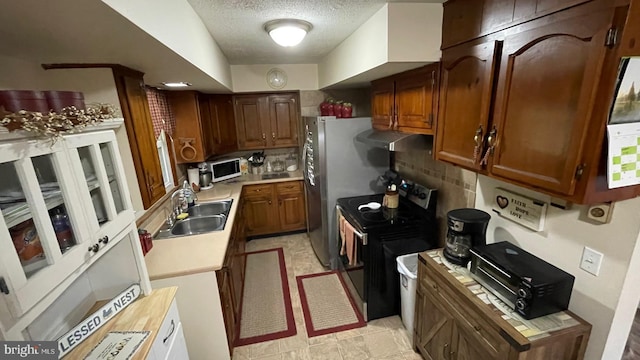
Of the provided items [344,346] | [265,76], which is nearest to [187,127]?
[265,76]

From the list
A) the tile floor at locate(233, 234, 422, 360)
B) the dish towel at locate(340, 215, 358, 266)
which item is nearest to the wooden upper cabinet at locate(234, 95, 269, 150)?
the dish towel at locate(340, 215, 358, 266)

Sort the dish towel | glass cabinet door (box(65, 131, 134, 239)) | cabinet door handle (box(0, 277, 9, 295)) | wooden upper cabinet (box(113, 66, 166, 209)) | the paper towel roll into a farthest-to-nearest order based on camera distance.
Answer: the paper towel roll
the dish towel
wooden upper cabinet (box(113, 66, 166, 209))
glass cabinet door (box(65, 131, 134, 239))
cabinet door handle (box(0, 277, 9, 295))

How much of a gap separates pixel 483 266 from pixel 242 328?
1928mm

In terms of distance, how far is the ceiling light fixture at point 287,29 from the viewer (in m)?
1.83

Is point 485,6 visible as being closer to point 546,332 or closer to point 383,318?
point 546,332

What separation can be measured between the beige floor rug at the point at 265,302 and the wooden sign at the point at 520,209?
1.81 m

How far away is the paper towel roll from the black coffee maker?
113 inches

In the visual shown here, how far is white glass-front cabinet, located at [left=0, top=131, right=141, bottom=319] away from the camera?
728 mm

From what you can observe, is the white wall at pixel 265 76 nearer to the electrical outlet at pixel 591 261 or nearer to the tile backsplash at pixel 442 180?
the tile backsplash at pixel 442 180

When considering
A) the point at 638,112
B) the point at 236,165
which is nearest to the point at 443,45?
the point at 638,112

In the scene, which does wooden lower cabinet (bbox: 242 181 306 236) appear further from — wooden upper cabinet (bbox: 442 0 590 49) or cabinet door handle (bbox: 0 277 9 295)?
cabinet door handle (bbox: 0 277 9 295)

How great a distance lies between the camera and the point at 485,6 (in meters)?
1.32

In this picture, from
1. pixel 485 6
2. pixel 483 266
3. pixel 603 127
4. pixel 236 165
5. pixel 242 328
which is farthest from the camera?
pixel 236 165

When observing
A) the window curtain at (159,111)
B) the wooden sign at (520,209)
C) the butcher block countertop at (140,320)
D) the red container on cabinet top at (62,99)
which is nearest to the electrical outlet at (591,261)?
the wooden sign at (520,209)
